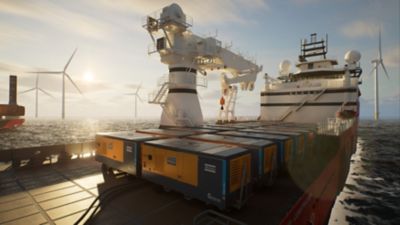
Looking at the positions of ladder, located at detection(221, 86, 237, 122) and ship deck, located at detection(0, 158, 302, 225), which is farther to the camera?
ladder, located at detection(221, 86, 237, 122)

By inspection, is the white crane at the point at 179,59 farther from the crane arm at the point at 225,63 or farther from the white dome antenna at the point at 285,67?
the white dome antenna at the point at 285,67

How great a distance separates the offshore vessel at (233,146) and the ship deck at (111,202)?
9cm

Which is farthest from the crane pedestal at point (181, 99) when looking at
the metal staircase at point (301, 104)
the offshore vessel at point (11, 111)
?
the offshore vessel at point (11, 111)

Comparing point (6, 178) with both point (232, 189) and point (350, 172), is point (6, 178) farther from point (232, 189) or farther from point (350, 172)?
point (350, 172)

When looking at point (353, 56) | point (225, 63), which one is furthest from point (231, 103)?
point (353, 56)

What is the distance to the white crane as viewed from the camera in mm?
18938

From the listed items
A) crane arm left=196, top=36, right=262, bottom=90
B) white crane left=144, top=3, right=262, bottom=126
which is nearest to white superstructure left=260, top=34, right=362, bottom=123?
crane arm left=196, top=36, right=262, bottom=90

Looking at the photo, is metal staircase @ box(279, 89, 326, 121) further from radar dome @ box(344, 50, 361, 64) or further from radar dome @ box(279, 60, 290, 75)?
radar dome @ box(344, 50, 361, 64)

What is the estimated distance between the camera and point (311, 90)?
29297 mm

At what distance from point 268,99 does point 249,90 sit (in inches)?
268

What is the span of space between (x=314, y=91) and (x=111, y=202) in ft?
101

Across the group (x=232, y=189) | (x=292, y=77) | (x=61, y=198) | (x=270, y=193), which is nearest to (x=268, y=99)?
(x=292, y=77)

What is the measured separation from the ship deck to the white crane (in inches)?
412

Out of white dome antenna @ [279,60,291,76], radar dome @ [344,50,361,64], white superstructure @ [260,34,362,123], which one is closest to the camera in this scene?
white superstructure @ [260,34,362,123]
